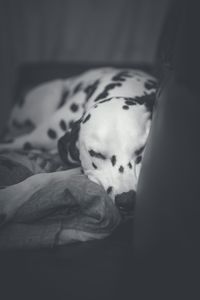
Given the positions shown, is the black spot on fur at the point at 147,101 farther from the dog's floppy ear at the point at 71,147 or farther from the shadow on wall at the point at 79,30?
the shadow on wall at the point at 79,30

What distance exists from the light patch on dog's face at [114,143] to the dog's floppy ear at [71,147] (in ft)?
0.32

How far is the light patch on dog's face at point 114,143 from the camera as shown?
164 cm

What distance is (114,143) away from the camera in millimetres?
1654

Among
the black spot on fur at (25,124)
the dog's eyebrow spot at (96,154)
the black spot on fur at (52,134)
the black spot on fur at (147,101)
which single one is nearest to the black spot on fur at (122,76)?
the black spot on fur at (147,101)

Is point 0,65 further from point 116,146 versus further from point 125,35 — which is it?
point 116,146

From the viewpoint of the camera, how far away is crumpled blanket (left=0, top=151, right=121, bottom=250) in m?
1.38

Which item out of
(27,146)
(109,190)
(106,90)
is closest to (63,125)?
(27,146)

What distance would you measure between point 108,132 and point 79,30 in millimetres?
2509

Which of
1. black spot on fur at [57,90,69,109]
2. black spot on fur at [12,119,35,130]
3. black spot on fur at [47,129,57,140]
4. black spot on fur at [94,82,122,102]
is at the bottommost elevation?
black spot on fur at [12,119,35,130]

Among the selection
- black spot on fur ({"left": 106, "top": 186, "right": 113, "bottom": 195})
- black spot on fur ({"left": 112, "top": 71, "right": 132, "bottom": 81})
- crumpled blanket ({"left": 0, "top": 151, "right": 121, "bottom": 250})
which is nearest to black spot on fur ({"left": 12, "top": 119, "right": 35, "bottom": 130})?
black spot on fur ({"left": 112, "top": 71, "right": 132, "bottom": 81})

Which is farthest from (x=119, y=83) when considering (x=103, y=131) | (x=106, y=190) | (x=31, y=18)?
(x=31, y=18)

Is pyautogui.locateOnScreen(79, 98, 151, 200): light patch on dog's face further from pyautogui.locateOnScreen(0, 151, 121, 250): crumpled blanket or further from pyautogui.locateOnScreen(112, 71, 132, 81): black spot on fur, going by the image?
pyautogui.locateOnScreen(112, 71, 132, 81): black spot on fur

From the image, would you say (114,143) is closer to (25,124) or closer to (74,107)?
(74,107)

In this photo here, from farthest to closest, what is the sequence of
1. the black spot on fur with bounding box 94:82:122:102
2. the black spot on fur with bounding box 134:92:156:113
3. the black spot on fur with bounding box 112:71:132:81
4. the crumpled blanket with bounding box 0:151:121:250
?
the black spot on fur with bounding box 112:71:132:81 → the black spot on fur with bounding box 94:82:122:102 → the black spot on fur with bounding box 134:92:156:113 → the crumpled blanket with bounding box 0:151:121:250
